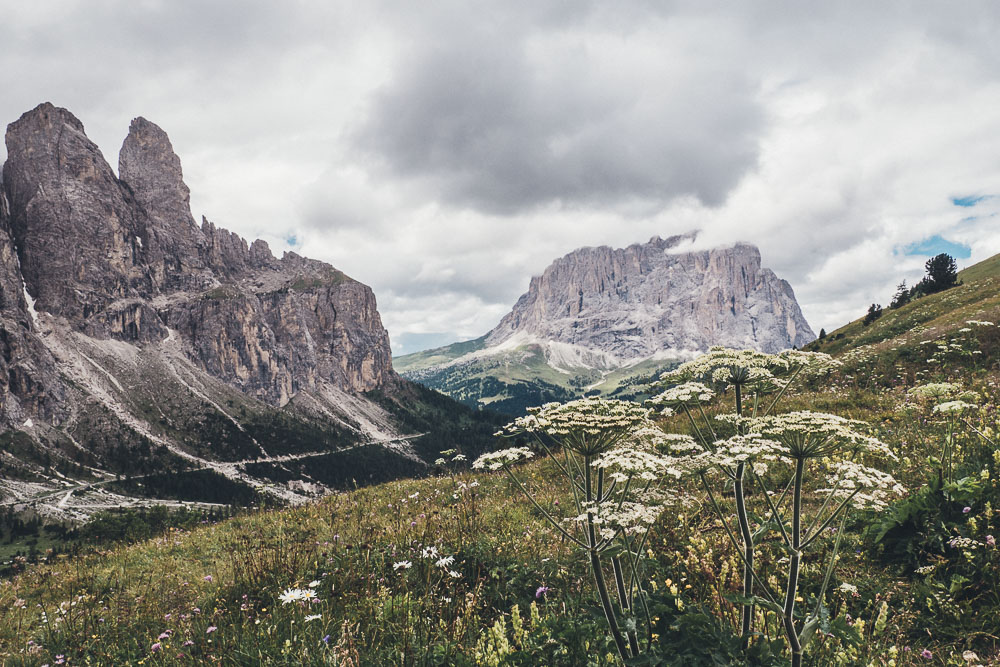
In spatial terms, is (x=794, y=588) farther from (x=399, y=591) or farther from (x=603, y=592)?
(x=399, y=591)

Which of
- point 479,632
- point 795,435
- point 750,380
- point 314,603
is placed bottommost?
point 479,632

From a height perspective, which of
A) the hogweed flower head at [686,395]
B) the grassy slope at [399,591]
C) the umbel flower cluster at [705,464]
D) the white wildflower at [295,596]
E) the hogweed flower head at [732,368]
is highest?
the hogweed flower head at [732,368]

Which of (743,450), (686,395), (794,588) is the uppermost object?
(686,395)

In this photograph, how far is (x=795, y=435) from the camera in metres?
4.16

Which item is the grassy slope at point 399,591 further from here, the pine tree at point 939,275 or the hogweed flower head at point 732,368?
the pine tree at point 939,275

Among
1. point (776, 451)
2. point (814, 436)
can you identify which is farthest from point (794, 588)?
point (776, 451)

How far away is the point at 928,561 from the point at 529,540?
5.66 metres

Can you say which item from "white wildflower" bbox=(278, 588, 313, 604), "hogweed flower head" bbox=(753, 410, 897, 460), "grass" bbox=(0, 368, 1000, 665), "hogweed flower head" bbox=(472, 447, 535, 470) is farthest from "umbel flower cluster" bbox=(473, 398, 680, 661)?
"white wildflower" bbox=(278, 588, 313, 604)

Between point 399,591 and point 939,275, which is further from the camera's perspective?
point 939,275

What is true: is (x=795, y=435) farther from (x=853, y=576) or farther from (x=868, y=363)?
(x=868, y=363)

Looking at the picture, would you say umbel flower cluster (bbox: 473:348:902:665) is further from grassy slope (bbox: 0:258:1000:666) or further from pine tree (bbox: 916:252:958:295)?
pine tree (bbox: 916:252:958:295)

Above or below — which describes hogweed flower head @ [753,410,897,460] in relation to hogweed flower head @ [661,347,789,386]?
below

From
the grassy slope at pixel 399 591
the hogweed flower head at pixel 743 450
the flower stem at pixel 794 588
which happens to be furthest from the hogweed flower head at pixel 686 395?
the grassy slope at pixel 399 591

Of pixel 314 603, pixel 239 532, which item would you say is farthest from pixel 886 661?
pixel 239 532
